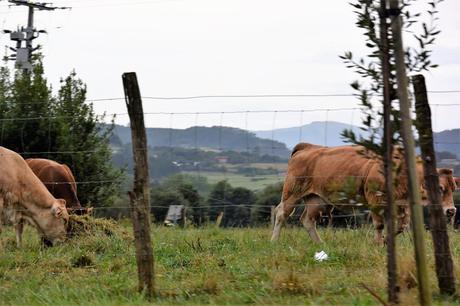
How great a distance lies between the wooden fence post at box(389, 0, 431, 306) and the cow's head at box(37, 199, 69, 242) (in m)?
9.25

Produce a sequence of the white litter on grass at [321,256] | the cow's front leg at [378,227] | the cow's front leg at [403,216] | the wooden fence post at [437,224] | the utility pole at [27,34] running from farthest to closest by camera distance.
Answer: the utility pole at [27,34] < the cow's front leg at [378,227] < the cow's front leg at [403,216] < the white litter on grass at [321,256] < the wooden fence post at [437,224]

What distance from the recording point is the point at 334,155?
15.4 metres

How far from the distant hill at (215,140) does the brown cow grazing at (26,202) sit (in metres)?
2.00

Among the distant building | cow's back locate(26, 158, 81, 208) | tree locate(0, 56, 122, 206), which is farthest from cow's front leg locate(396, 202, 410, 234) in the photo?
tree locate(0, 56, 122, 206)

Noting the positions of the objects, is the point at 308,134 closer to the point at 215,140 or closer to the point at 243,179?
the point at 243,179

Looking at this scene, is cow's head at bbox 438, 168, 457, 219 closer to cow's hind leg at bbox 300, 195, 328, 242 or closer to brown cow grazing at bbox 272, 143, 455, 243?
brown cow grazing at bbox 272, 143, 455, 243

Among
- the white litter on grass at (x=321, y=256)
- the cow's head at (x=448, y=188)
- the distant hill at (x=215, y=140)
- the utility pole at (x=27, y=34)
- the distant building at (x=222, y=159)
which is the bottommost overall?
the white litter on grass at (x=321, y=256)

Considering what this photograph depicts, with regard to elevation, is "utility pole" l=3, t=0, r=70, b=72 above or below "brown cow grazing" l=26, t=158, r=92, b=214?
above

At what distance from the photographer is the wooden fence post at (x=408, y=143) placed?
6848mm

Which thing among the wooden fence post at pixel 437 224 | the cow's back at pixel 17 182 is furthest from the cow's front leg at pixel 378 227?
the cow's back at pixel 17 182

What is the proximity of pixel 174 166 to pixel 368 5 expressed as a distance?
28.3 ft

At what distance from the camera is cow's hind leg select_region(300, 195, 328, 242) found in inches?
595

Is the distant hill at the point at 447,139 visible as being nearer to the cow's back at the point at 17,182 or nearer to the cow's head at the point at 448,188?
the cow's head at the point at 448,188

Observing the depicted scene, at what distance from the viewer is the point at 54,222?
1500cm
